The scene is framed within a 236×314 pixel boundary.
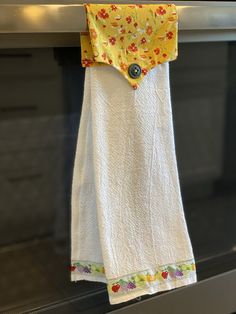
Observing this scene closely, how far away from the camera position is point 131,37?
667mm

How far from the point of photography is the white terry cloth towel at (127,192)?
674 millimetres

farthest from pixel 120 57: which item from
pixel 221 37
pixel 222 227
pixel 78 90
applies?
pixel 222 227

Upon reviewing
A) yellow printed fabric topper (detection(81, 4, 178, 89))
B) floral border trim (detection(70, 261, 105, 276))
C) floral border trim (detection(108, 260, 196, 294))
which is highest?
yellow printed fabric topper (detection(81, 4, 178, 89))

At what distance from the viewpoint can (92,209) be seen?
2.34 ft

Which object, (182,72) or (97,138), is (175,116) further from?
(97,138)

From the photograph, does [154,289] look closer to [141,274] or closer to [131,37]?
[141,274]

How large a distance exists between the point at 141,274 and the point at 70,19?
382 mm

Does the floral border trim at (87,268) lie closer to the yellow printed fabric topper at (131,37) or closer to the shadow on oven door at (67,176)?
the shadow on oven door at (67,176)

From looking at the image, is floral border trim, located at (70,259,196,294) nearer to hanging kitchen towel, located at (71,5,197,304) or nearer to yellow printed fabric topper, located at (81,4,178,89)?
hanging kitchen towel, located at (71,5,197,304)

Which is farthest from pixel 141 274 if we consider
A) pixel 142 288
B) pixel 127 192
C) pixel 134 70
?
pixel 134 70

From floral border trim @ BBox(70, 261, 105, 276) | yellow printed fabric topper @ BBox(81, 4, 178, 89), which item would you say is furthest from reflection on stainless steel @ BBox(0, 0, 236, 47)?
floral border trim @ BBox(70, 261, 105, 276)

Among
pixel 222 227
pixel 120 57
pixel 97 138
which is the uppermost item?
pixel 120 57

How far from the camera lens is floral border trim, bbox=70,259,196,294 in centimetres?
71

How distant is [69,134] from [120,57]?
14 cm
